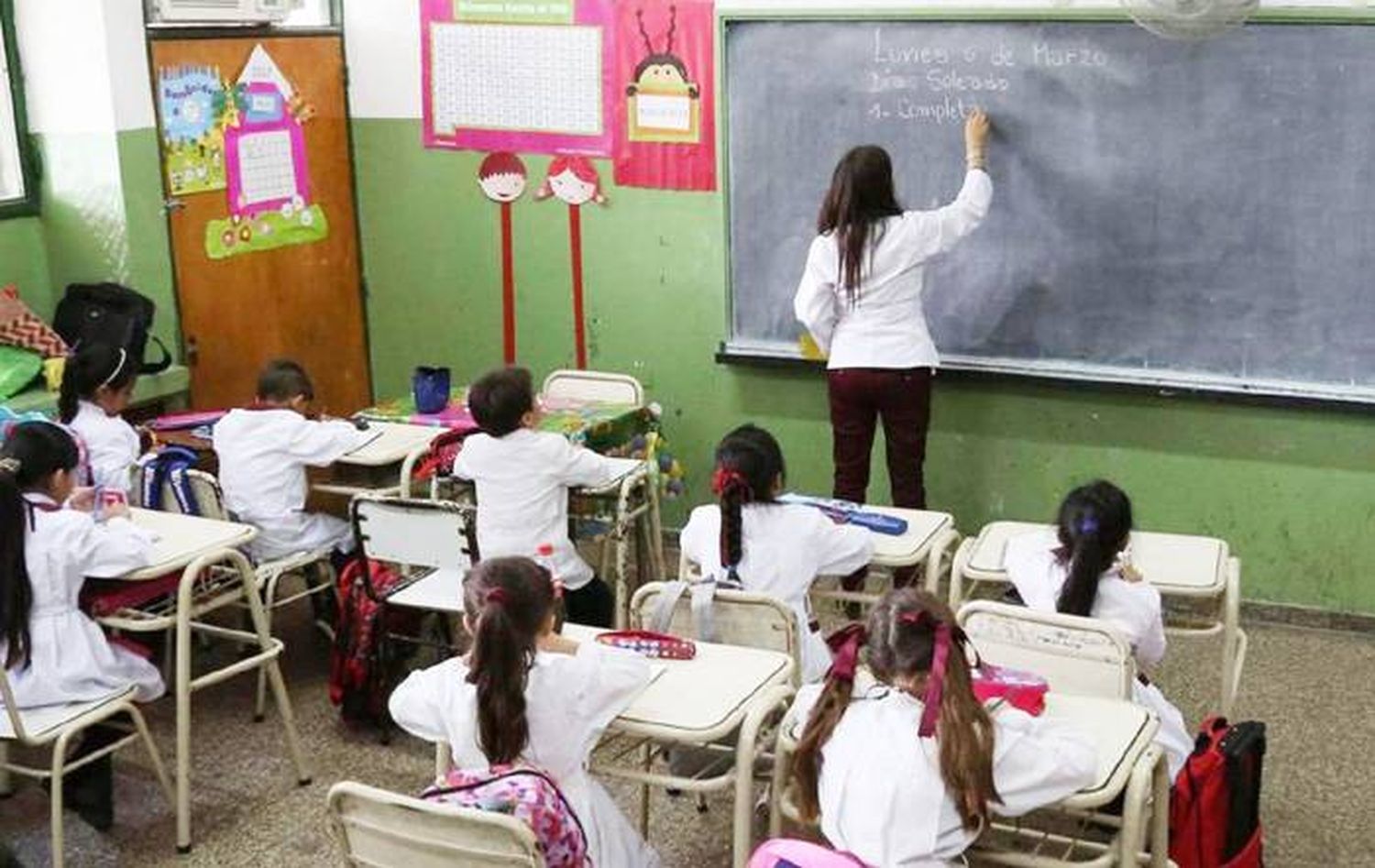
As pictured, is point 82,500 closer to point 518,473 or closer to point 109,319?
point 518,473

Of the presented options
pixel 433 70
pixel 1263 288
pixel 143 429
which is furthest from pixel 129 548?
pixel 1263 288

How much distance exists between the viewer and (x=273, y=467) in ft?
13.7

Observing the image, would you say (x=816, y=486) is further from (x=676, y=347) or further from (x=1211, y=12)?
(x=1211, y=12)

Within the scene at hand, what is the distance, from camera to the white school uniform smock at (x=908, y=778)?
221 cm

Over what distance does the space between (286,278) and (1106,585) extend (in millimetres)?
3459

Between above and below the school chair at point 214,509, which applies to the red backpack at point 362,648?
below

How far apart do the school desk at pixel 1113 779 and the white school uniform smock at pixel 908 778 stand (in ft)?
0.20

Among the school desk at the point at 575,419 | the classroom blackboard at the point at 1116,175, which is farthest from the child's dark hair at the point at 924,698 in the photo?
the classroom blackboard at the point at 1116,175

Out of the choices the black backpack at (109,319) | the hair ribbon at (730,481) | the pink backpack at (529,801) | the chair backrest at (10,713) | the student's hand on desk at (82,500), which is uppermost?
the black backpack at (109,319)

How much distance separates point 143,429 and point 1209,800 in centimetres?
317

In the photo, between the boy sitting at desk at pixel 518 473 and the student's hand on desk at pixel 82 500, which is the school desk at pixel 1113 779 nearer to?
→ the boy sitting at desk at pixel 518 473

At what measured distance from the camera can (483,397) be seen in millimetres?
3779

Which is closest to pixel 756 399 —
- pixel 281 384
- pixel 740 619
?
pixel 281 384

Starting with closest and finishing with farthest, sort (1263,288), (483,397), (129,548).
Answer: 1. (129,548)
2. (483,397)
3. (1263,288)
